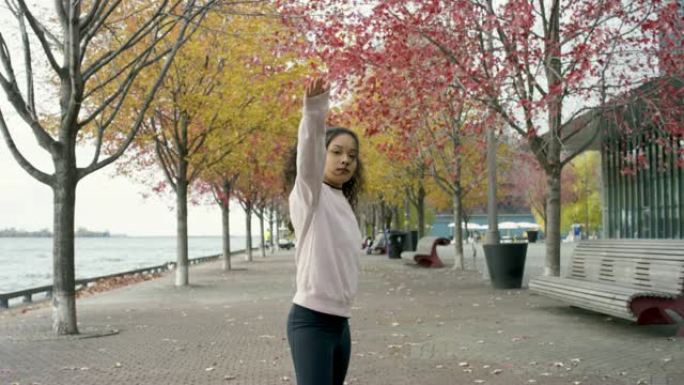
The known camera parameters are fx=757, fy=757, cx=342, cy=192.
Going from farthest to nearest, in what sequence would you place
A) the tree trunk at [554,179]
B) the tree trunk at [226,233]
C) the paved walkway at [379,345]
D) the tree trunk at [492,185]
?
the tree trunk at [226,233]
the tree trunk at [492,185]
the tree trunk at [554,179]
the paved walkway at [379,345]

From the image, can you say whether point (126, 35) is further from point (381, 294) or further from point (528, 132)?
point (528, 132)

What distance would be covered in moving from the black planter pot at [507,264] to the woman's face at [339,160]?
45.8ft

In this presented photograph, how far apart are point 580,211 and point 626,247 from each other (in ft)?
253

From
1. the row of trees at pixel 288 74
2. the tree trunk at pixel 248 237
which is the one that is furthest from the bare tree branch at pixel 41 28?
the tree trunk at pixel 248 237

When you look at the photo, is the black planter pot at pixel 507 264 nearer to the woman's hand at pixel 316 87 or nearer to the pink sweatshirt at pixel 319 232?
the pink sweatshirt at pixel 319 232

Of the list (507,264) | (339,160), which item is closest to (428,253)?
(507,264)

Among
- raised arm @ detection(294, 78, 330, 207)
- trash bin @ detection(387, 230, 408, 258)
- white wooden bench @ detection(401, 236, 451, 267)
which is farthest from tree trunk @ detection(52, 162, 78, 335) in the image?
trash bin @ detection(387, 230, 408, 258)

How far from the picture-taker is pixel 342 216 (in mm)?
3121

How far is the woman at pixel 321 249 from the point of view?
2.96 metres

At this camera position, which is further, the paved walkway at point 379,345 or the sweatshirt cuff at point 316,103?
the paved walkway at point 379,345

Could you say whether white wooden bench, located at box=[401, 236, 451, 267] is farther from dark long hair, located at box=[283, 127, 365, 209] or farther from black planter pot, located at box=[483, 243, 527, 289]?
dark long hair, located at box=[283, 127, 365, 209]

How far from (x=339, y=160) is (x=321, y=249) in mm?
397

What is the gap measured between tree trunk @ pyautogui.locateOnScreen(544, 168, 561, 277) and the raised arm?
40.5 feet

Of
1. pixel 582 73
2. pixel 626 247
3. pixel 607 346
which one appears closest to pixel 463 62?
pixel 582 73
